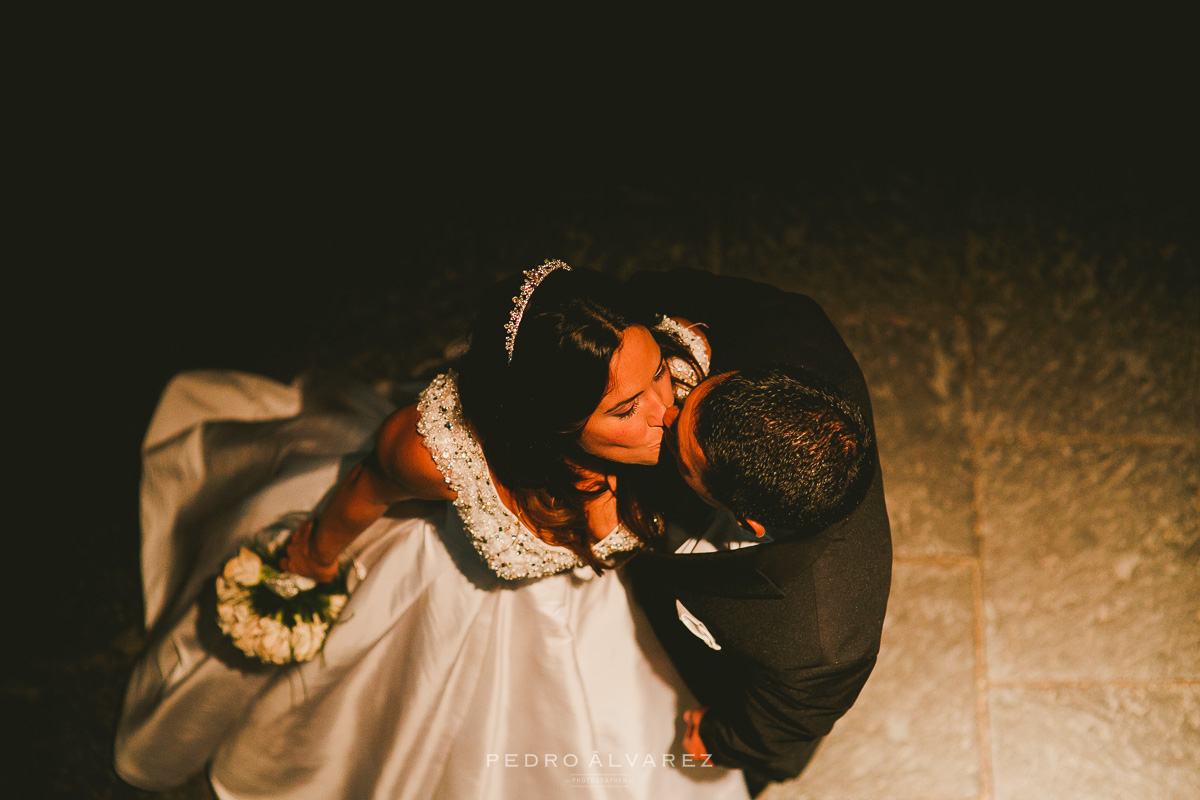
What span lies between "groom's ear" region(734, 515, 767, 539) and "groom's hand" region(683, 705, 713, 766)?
0.69 m

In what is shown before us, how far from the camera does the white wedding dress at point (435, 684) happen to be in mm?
1792

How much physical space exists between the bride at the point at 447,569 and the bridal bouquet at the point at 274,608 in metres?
0.06

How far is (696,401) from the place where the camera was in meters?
1.31

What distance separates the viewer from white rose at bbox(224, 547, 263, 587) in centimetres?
184

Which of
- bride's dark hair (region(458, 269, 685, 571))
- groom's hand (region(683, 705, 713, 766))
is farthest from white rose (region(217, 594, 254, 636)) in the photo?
groom's hand (region(683, 705, 713, 766))

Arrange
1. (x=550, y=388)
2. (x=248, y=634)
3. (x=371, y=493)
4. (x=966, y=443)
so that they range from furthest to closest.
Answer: (x=966, y=443) → (x=248, y=634) → (x=371, y=493) → (x=550, y=388)

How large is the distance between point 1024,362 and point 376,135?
2.43m

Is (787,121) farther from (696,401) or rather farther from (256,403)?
(256,403)

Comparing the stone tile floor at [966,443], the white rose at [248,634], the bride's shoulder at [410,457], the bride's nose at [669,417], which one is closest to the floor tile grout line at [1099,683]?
the stone tile floor at [966,443]

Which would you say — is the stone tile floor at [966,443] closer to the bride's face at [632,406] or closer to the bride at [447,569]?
the bride at [447,569]

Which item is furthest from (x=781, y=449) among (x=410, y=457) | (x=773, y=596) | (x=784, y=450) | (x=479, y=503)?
(x=410, y=457)

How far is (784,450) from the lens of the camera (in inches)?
46.6

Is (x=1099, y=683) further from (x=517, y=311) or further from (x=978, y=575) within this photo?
(x=517, y=311)

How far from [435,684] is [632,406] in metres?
0.96
